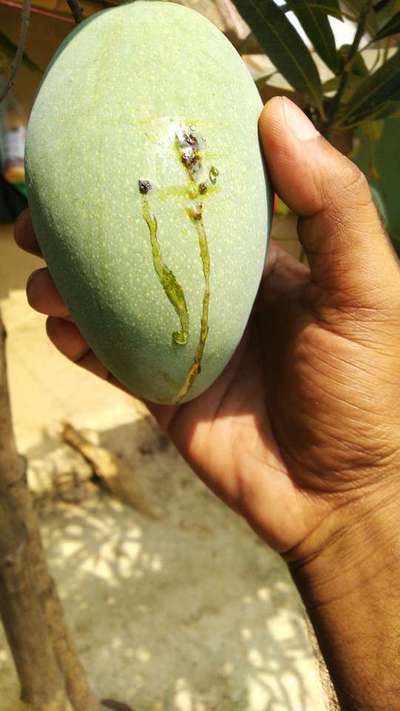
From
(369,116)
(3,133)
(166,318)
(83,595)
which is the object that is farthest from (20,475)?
(3,133)

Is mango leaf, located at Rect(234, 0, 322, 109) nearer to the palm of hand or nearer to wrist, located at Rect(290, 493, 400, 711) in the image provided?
the palm of hand

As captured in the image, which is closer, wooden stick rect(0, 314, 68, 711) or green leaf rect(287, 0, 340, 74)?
green leaf rect(287, 0, 340, 74)

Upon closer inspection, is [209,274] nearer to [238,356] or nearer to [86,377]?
[238,356]

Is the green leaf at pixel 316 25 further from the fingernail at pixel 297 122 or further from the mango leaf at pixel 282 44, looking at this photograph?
the fingernail at pixel 297 122

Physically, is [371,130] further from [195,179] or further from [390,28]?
[195,179]

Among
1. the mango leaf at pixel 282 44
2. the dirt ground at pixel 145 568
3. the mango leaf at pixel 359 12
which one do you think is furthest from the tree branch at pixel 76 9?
the dirt ground at pixel 145 568

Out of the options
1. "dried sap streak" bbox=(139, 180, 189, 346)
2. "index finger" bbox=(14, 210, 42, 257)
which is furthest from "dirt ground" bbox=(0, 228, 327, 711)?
"dried sap streak" bbox=(139, 180, 189, 346)
